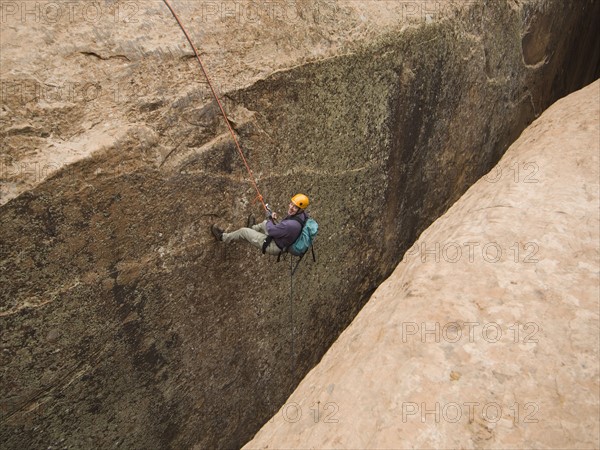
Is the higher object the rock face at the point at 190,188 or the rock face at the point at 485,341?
the rock face at the point at 190,188

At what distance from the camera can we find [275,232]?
479cm

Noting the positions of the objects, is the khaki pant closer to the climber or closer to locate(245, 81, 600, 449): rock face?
the climber

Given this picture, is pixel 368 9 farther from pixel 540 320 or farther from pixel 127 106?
pixel 540 320

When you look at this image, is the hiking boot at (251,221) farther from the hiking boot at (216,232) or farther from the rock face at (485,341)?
the rock face at (485,341)

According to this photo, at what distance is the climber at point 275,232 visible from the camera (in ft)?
15.7

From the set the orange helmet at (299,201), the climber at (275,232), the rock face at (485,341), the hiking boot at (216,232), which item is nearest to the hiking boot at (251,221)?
the climber at (275,232)

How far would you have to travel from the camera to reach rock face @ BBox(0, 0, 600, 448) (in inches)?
149

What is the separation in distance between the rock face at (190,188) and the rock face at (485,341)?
77 cm

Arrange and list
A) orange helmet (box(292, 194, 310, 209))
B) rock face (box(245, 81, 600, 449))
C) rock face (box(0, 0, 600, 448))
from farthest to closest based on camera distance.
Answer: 1. orange helmet (box(292, 194, 310, 209))
2. rock face (box(245, 81, 600, 449))
3. rock face (box(0, 0, 600, 448))

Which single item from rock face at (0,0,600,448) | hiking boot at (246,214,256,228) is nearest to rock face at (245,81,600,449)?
rock face at (0,0,600,448)

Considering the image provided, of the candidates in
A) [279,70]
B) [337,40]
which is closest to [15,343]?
[279,70]

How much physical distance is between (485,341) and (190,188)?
3514mm

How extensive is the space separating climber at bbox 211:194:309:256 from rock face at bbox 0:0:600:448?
0.17m

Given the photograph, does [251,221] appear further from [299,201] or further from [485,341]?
[485,341]
